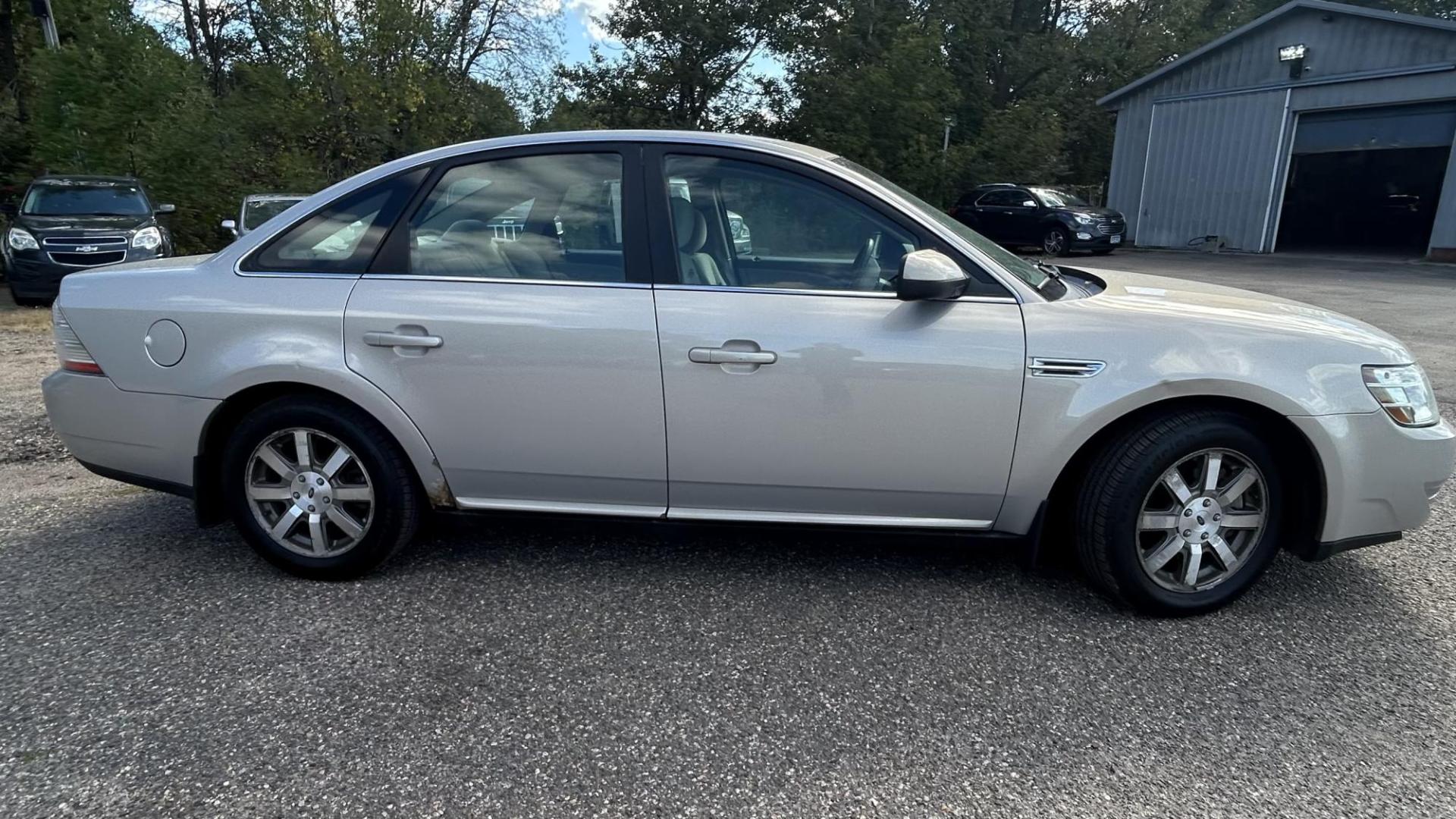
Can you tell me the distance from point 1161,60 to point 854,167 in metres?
32.6

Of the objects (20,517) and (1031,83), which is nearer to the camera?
(20,517)

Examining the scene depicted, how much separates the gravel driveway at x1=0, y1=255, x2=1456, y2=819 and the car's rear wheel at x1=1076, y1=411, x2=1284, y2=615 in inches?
5.8

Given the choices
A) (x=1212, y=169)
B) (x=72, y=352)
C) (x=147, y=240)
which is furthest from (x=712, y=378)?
(x=1212, y=169)

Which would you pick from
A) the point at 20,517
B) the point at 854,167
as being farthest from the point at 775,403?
the point at 20,517

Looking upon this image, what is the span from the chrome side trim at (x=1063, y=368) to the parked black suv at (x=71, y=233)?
11.5 meters


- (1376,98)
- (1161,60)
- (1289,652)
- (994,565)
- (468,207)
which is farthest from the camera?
(1161,60)

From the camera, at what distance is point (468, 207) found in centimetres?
329

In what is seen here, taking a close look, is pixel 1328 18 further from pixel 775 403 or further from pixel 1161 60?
pixel 775 403

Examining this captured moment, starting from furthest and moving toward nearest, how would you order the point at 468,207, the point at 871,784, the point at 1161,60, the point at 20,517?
the point at 1161,60 < the point at 20,517 < the point at 468,207 < the point at 871,784

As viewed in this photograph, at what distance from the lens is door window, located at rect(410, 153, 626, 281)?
10.5 feet

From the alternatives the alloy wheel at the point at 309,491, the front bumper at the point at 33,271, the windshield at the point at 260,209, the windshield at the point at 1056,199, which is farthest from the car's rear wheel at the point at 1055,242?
the alloy wheel at the point at 309,491

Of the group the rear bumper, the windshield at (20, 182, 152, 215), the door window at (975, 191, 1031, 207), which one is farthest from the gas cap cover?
the door window at (975, 191, 1031, 207)

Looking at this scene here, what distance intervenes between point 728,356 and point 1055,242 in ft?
60.8

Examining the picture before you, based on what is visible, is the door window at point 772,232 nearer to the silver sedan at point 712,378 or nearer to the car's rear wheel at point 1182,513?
the silver sedan at point 712,378
